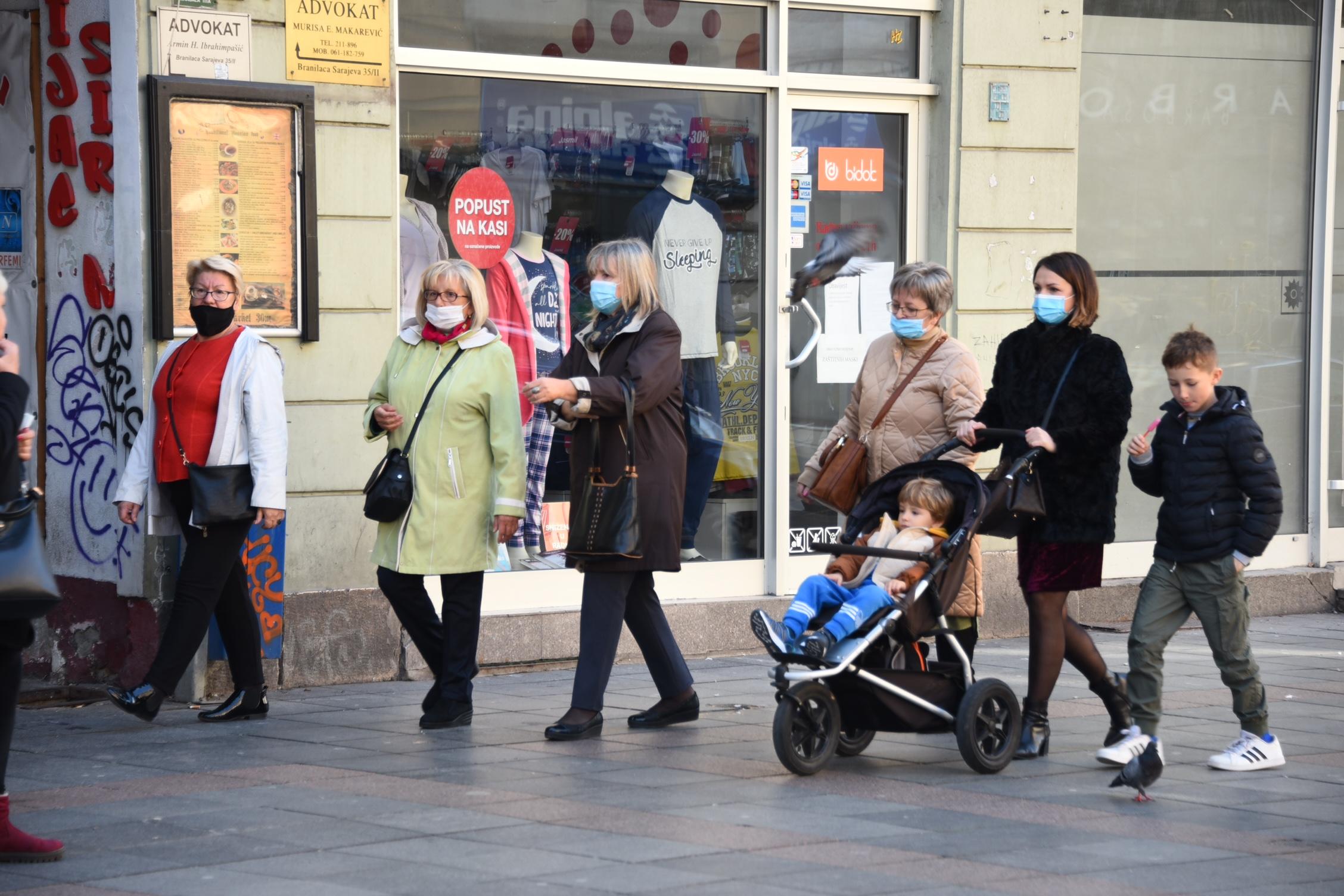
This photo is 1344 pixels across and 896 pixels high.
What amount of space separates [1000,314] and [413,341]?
405 centimetres

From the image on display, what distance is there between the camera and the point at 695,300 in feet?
32.6

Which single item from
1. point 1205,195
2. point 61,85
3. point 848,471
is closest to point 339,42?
point 61,85

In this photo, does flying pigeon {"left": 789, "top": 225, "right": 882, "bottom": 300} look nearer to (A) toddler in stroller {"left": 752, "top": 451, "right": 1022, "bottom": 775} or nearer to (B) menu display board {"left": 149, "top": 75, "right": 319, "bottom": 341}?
(B) menu display board {"left": 149, "top": 75, "right": 319, "bottom": 341}

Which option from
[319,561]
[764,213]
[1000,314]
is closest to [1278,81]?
[1000,314]

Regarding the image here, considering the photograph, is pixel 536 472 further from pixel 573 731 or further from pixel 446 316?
pixel 573 731

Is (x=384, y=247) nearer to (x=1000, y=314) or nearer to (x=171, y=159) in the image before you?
(x=171, y=159)

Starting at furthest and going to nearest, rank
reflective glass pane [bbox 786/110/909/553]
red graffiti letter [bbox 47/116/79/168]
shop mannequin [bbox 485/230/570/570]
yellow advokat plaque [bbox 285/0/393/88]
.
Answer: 1. reflective glass pane [bbox 786/110/909/553]
2. shop mannequin [bbox 485/230/570/570]
3. red graffiti letter [bbox 47/116/79/168]
4. yellow advokat plaque [bbox 285/0/393/88]

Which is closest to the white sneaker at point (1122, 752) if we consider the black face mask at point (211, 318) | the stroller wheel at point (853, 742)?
the stroller wheel at point (853, 742)

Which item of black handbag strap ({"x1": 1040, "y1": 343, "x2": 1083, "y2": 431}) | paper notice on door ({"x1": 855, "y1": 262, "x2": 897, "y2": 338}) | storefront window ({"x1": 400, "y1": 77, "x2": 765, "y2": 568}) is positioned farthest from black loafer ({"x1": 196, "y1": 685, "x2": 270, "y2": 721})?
paper notice on door ({"x1": 855, "y1": 262, "x2": 897, "y2": 338})

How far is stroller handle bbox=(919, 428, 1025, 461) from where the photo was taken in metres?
6.80

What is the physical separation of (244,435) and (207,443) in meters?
0.15

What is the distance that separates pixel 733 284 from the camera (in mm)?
10055

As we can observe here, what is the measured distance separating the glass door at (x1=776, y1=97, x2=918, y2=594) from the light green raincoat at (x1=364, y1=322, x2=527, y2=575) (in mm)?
2920

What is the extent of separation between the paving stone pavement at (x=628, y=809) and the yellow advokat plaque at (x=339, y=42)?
2831 mm
